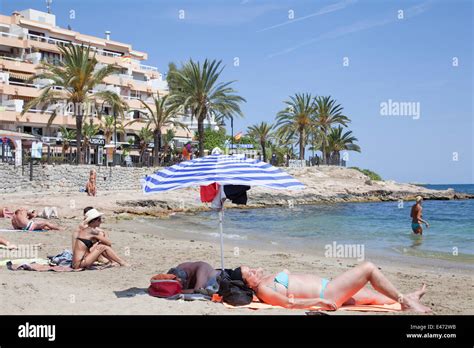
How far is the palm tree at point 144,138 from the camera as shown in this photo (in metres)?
55.2

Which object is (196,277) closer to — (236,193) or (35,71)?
(236,193)

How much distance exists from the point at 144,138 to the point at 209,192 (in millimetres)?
49888

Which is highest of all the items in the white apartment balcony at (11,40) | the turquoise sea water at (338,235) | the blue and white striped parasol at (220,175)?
the white apartment balcony at (11,40)

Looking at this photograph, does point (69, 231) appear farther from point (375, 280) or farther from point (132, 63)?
point (132, 63)

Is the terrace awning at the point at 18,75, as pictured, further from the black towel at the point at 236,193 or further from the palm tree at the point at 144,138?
the black towel at the point at 236,193

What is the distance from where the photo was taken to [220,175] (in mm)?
6930

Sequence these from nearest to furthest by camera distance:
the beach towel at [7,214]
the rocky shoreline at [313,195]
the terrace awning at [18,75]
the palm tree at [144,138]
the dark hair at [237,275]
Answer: the dark hair at [237,275] → the beach towel at [7,214] → the rocky shoreline at [313,195] → the terrace awning at [18,75] → the palm tree at [144,138]

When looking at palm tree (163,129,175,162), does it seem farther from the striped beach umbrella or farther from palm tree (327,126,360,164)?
the striped beach umbrella

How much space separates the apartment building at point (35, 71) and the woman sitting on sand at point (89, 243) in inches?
1341

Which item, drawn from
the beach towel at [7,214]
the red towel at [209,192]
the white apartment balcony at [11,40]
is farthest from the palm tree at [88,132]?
the red towel at [209,192]

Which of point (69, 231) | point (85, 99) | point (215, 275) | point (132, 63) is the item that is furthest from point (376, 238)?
point (132, 63)

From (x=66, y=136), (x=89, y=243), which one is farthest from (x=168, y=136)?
(x=89, y=243)

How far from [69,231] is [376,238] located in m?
10.9

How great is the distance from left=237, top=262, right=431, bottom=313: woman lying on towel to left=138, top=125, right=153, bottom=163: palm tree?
157 feet
